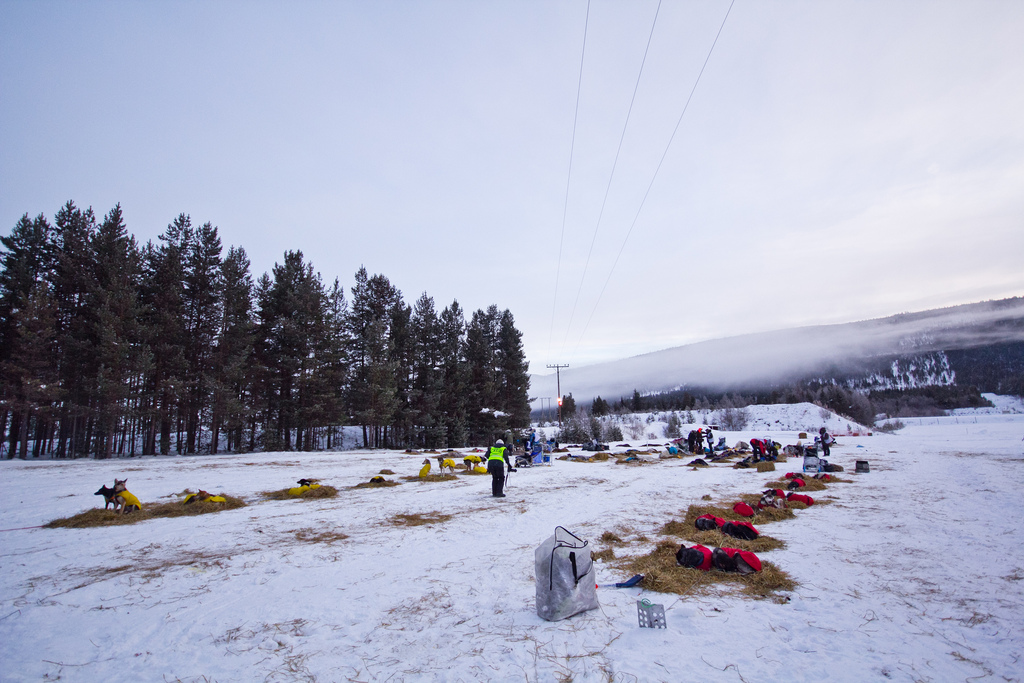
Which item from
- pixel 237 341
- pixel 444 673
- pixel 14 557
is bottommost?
pixel 444 673

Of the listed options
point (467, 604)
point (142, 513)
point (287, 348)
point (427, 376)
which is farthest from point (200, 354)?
point (467, 604)

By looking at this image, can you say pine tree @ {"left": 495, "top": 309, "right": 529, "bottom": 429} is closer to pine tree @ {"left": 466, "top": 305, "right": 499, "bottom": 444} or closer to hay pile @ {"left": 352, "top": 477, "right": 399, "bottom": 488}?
pine tree @ {"left": 466, "top": 305, "right": 499, "bottom": 444}

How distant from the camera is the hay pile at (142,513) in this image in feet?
29.1

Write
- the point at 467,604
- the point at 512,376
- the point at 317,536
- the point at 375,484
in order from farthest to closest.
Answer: the point at 512,376 < the point at 375,484 < the point at 317,536 < the point at 467,604

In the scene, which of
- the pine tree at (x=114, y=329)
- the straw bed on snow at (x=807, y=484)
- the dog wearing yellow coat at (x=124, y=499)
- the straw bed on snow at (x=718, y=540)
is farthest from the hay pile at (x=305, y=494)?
the pine tree at (x=114, y=329)

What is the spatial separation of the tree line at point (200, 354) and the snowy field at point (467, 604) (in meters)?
18.7

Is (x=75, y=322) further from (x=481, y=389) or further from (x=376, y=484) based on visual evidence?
(x=481, y=389)

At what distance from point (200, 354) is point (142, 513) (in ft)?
80.5

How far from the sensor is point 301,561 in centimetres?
662

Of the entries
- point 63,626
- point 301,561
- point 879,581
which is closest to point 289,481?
point 301,561

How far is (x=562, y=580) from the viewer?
14.8 ft

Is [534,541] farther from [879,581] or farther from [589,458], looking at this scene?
[589,458]

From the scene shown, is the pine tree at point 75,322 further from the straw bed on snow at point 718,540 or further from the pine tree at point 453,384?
the straw bed on snow at point 718,540

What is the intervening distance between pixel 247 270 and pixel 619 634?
38.8 metres
